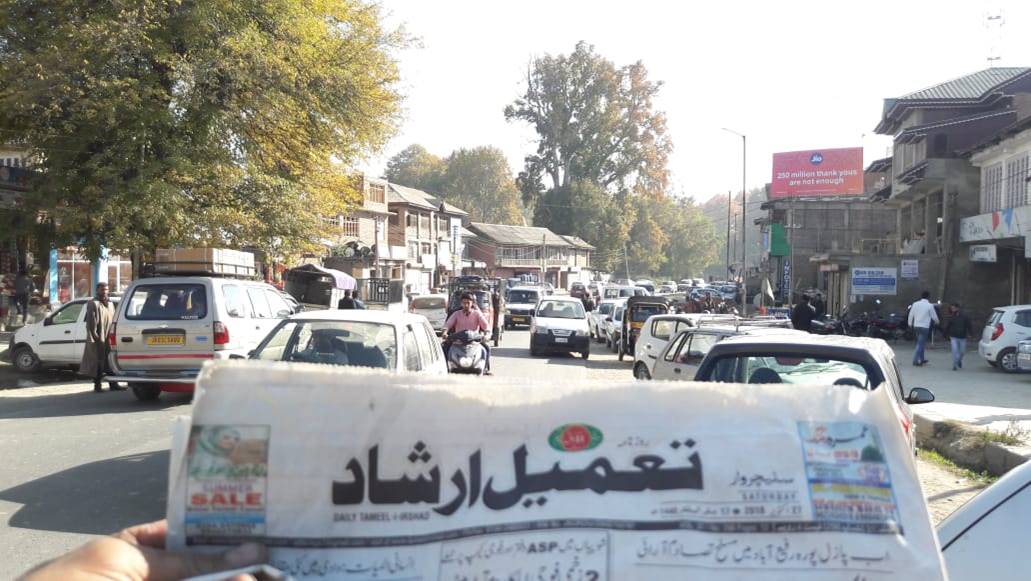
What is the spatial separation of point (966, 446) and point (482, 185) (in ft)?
312

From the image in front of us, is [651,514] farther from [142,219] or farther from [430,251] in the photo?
[430,251]

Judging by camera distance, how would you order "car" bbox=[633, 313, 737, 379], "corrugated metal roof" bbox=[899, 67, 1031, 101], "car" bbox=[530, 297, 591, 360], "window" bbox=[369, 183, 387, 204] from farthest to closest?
"window" bbox=[369, 183, 387, 204]
"corrugated metal roof" bbox=[899, 67, 1031, 101]
"car" bbox=[530, 297, 591, 360]
"car" bbox=[633, 313, 737, 379]

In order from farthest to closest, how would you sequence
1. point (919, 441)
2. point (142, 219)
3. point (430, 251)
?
point (430, 251) < point (142, 219) < point (919, 441)

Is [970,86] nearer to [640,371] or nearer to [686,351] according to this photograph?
[640,371]

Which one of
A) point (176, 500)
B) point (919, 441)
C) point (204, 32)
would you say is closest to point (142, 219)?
point (204, 32)

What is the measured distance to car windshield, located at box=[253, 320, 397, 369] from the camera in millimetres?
8703

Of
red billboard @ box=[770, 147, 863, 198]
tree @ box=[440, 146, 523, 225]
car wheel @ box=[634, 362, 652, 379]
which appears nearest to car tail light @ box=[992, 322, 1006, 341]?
car wheel @ box=[634, 362, 652, 379]

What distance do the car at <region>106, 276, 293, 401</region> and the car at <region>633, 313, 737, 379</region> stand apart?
277 inches

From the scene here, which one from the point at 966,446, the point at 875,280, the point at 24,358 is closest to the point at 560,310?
the point at 875,280

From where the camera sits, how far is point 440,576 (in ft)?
7.21

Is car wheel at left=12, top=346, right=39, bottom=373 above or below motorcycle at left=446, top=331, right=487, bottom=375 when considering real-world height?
below

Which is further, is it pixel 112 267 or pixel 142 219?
pixel 112 267

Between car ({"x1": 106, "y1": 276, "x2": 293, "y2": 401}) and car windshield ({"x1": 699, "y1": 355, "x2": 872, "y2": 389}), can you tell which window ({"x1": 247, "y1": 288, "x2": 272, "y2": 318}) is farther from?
car windshield ({"x1": 699, "y1": 355, "x2": 872, "y2": 389})

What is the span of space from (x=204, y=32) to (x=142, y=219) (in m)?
4.34
